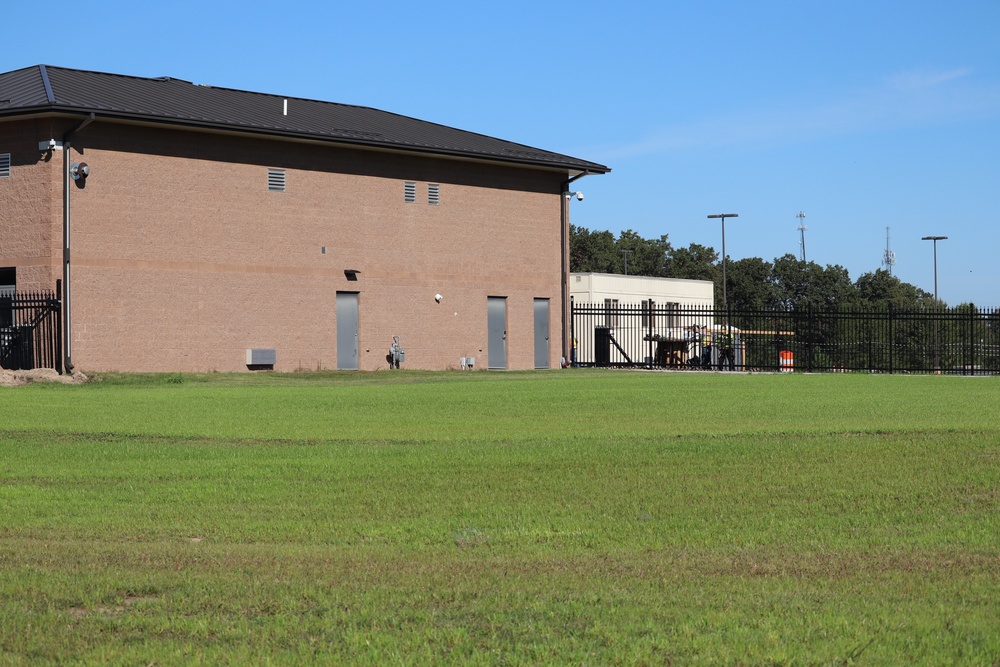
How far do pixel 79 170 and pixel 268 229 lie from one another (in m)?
6.27

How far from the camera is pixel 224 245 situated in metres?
38.2

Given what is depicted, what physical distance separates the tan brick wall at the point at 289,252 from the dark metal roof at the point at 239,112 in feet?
2.58

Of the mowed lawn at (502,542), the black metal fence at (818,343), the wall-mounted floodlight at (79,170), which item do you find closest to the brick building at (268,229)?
the wall-mounted floodlight at (79,170)

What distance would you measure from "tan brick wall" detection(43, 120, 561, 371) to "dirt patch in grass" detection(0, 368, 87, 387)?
2204 millimetres

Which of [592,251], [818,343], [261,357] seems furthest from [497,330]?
[592,251]

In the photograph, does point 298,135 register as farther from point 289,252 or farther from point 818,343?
point 818,343

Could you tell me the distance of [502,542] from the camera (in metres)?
8.29

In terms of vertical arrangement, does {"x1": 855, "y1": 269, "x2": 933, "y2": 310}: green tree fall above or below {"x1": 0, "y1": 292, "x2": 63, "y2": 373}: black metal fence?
above

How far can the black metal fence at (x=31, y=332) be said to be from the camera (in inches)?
1374

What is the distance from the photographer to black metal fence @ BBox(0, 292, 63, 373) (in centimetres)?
3491

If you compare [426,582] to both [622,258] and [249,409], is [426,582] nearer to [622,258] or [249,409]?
[249,409]

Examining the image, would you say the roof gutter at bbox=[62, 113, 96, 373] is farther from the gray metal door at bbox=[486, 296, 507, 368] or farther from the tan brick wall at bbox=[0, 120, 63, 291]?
the gray metal door at bbox=[486, 296, 507, 368]

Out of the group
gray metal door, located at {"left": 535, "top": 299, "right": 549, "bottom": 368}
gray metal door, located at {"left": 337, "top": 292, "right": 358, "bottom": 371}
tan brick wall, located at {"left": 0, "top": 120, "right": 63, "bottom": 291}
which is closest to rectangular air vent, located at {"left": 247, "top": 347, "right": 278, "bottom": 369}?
gray metal door, located at {"left": 337, "top": 292, "right": 358, "bottom": 371}

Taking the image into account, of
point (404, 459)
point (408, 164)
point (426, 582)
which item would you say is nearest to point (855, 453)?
point (404, 459)
